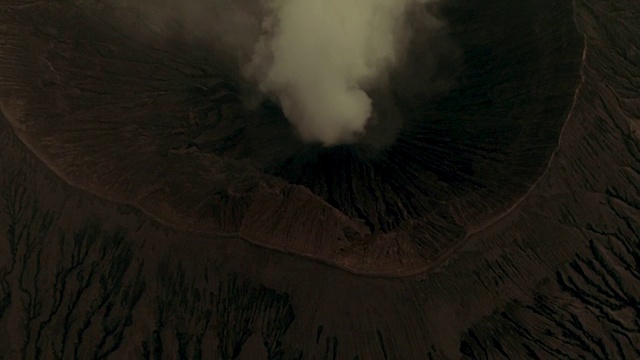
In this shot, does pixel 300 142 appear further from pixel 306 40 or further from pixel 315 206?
pixel 306 40

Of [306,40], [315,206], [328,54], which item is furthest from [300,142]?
[306,40]

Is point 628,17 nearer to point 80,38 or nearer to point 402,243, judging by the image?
point 402,243

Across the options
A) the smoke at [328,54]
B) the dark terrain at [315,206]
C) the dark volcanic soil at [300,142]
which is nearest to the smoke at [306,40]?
the smoke at [328,54]

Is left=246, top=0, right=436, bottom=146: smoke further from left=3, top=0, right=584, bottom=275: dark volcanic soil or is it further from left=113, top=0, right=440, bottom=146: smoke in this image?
left=3, top=0, right=584, bottom=275: dark volcanic soil

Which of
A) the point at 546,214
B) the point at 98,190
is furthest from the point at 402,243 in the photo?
the point at 98,190

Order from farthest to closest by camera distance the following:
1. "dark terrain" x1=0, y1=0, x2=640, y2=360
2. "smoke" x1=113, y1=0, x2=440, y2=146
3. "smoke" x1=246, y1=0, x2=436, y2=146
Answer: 1. "smoke" x1=113, y1=0, x2=440, y2=146
2. "smoke" x1=246, y1=0, x2=436, y2=146
3. "dark terrain" x1=0, y1=0, x2=640, y2=360

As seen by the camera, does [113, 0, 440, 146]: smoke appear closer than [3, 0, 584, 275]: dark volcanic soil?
No

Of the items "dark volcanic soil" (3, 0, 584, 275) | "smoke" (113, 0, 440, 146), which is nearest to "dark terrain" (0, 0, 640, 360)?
"dark volcanic soil" (3, 0, 584, 275)

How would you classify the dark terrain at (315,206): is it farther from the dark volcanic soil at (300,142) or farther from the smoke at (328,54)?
the smoke at (328,54)
